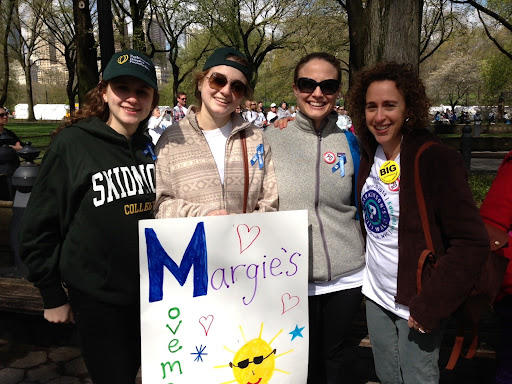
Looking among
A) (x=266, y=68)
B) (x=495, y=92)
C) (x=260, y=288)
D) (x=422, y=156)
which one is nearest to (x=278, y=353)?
(x=260, y=288)

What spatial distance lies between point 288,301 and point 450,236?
0.82 metres

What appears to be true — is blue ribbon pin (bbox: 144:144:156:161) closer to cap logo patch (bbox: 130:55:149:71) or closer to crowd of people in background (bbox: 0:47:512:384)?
crowd of people in background (bbox: 0:47:512:384)

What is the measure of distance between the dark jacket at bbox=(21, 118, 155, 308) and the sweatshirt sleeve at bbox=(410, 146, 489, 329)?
126 cm

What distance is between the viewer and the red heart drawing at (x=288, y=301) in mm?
2201

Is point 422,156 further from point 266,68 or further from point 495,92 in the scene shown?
point 266,68

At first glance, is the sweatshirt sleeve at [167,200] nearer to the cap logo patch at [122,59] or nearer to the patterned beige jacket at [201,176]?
the patterned beige jacket at [201,176]

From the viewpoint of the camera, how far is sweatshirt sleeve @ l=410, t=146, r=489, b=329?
5.77 feet

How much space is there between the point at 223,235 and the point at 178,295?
1.14 ft

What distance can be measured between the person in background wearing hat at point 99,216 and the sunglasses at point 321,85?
74cm

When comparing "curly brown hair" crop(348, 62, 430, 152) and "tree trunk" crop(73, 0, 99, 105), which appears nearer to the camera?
"curly brown hair" crop(348, 62, 430, 152)

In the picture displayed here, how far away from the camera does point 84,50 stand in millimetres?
9430

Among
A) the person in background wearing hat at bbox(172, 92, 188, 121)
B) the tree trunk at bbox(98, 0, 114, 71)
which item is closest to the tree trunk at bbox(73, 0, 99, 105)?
the person in background wearing hat at bbox(172, 92, 188, 121)

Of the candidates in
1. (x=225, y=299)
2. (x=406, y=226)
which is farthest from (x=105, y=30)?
(x=406, y=226)

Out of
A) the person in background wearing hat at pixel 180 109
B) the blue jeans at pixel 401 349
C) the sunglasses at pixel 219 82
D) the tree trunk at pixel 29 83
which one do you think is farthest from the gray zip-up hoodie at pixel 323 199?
the tree trunk at pixel 29 83
